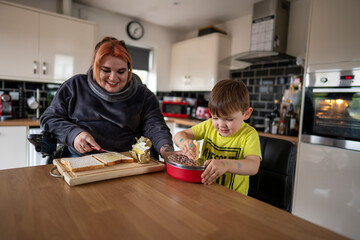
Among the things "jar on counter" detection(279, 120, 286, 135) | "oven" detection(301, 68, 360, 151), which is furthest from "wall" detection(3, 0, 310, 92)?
"jar on counter" detection(279, 120, 286, 135)

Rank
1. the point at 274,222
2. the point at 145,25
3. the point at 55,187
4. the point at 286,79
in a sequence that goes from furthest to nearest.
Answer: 1. the point at 145,25
2. the point at 286,79
3. the point at 55,187
4. the point at 274,222

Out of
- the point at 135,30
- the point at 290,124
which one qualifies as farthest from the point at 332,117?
the point at 135,30

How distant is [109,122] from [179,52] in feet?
9.41

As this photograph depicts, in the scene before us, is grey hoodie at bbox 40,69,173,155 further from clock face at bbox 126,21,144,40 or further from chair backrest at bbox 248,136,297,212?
clock face at bbox 126,21,144,40

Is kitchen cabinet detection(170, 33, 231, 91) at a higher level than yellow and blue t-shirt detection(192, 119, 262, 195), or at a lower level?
higher

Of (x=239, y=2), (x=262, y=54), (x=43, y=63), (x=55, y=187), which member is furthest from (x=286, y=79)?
(x=43, y=63)

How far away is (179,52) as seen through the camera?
12.9ft

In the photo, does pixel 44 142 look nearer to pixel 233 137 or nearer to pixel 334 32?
pixel 233 137

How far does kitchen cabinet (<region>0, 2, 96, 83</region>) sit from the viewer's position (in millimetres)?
2537

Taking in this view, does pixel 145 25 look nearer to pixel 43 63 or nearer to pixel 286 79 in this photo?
pixel 43 63

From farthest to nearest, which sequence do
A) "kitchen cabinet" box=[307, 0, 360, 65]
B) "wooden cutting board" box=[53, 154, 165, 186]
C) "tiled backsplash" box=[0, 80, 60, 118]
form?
"tiled backsplash" box=[0, 80, 60, 118], "kitchen cabinet" box=[307, 0, 360, 65], "wooden cutting board" box=[53, 154, 165, 186]

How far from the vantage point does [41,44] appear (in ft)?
8.92

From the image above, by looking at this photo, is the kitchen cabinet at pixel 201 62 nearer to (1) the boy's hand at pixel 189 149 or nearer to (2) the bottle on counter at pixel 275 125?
(2) the bottle on counter at pixel 275 125

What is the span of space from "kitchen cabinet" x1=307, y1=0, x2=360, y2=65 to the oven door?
0.27 m
